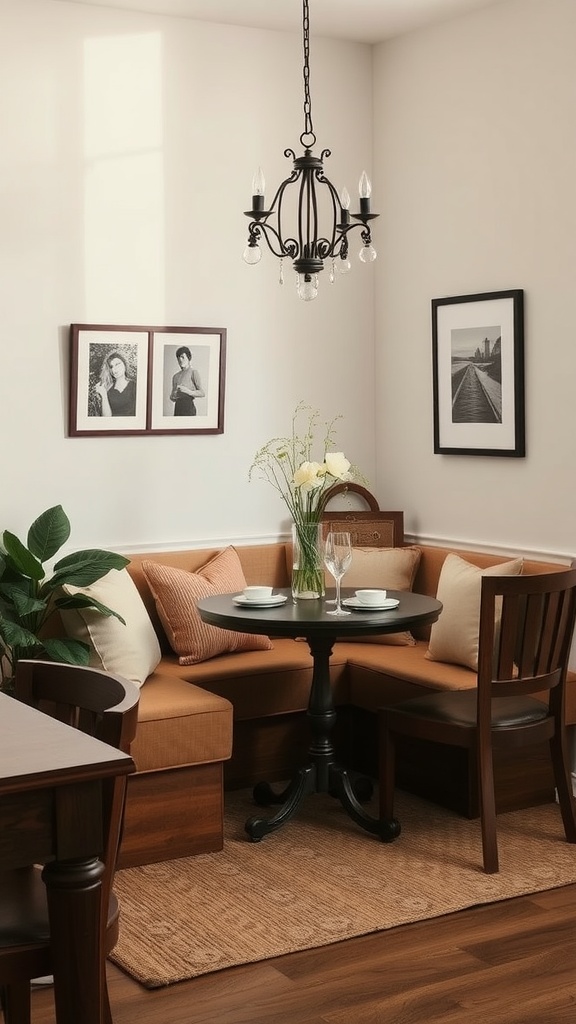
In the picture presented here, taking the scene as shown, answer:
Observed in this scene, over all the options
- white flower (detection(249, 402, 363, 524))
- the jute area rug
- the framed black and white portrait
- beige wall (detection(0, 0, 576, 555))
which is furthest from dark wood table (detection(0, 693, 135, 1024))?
white flower (detection(249, 402, 363, 524))

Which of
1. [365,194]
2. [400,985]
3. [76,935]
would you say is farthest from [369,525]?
[76,935]

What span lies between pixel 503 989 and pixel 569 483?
208 centimetres

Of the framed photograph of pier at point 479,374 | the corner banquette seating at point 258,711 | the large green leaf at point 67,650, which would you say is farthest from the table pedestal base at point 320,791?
the framed photograph of pier at point 479,374

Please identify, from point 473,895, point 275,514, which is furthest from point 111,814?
point 275,514

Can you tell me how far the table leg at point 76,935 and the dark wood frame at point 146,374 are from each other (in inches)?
122

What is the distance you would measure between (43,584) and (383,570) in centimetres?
145

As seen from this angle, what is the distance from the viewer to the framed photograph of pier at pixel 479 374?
4.83 m

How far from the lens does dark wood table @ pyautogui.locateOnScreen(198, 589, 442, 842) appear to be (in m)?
3.93

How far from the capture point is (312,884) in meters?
3.77

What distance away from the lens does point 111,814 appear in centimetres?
214

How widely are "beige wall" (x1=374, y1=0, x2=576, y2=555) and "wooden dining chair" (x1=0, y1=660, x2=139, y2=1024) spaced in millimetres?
2634

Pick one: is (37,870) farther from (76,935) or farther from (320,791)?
(320,791)

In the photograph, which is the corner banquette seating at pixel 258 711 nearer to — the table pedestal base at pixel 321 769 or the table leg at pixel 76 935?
the table pedestal base at pixel 321 769

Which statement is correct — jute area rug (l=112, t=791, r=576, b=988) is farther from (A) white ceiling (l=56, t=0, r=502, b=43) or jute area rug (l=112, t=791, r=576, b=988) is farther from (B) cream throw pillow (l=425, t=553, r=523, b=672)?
(A) white ceiling (l=56, t=0, r=502, b=43)
